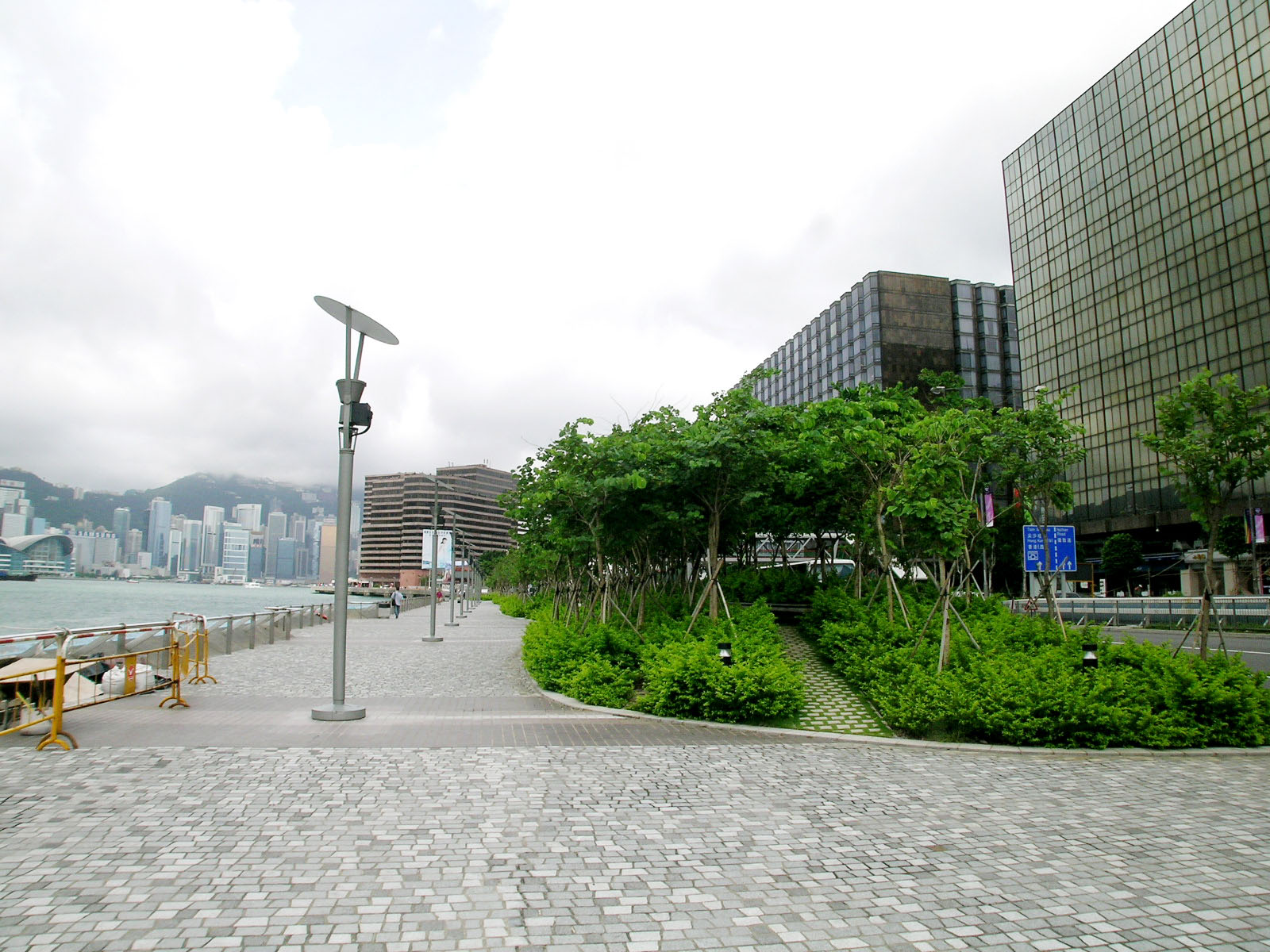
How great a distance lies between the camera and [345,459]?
11.0 meters

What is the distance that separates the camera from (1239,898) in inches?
186

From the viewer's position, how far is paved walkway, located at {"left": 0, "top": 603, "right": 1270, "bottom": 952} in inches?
168

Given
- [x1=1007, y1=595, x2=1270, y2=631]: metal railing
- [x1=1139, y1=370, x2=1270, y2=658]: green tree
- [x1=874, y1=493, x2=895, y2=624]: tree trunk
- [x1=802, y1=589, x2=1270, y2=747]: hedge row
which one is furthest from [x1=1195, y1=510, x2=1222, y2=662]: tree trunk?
[x1=1007, y1=595, x2=1270, y2=631]: metal railing

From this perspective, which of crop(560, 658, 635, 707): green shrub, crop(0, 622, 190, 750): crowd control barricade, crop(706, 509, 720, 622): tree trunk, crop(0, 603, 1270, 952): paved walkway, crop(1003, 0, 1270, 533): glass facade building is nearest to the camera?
crop(0, 603, 1270, 952): paved walkway

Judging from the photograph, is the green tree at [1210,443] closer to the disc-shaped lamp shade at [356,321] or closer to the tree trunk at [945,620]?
the tree trunk at [945,620]

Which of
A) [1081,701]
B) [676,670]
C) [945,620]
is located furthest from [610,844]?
[945,620]

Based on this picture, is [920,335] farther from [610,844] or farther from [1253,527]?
[610,844]

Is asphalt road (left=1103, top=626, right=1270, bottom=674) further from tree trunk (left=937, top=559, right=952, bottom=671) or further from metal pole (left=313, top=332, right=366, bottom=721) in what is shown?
metal pole (left=313, top=332, right=366, bottom=721)

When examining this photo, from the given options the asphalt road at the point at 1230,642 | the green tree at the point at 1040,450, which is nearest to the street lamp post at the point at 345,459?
the green tree at the point at 1040,450

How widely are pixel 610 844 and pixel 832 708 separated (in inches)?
262

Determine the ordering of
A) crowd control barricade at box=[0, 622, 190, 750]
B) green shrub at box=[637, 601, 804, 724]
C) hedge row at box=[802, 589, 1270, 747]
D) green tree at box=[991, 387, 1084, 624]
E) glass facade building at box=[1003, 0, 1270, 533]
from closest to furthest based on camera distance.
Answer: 1. crowd control barricade at box=[0, 622, 190, 750]
2. hedge row at box=[802, 589, 1270, 747]
3. green shrub at box=[637, 601, 804, 724]
4. green tree at box=[991, 387, 1084, 624]
5. glass facade building at box=[1003, 0, 1270, 533]

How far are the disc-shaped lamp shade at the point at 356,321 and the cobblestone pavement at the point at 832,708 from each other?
304 inches

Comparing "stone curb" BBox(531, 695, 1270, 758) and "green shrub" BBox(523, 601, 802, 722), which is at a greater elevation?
"green shrub" BBox(523, 601, 802, 722)

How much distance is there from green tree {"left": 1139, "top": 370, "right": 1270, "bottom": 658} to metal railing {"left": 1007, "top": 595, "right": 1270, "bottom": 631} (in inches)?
579
